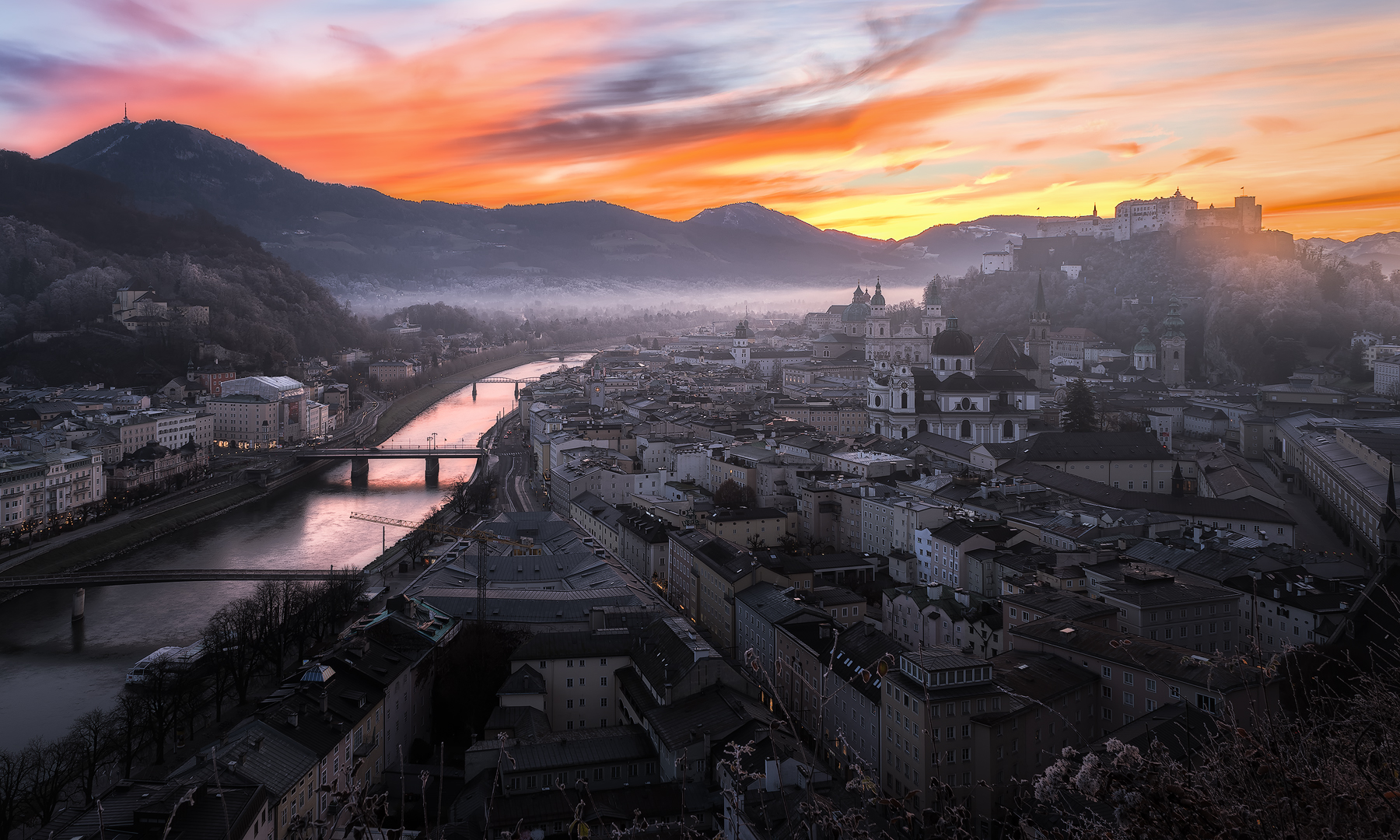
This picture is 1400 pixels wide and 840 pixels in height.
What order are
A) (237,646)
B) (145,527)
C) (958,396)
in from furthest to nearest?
(958,396)
(145,527)
(237,646)

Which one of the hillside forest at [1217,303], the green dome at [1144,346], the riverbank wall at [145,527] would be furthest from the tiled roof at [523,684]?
the green dome at [1144,346]

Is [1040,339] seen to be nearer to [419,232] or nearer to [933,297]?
[933,297]

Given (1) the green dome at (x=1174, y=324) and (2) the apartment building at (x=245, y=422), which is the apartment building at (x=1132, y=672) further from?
(2) the apartment building at (x=245, y=422)

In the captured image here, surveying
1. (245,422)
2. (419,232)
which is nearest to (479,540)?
(245,422)

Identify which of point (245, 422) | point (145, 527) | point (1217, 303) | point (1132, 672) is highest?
point (1217, 303)

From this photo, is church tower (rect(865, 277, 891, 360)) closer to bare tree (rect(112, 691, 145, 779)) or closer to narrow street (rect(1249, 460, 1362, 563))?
narrow street (rect(1249, 460, 1362, 563))

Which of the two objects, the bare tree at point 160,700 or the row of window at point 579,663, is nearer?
the bare tree at point 160,700
